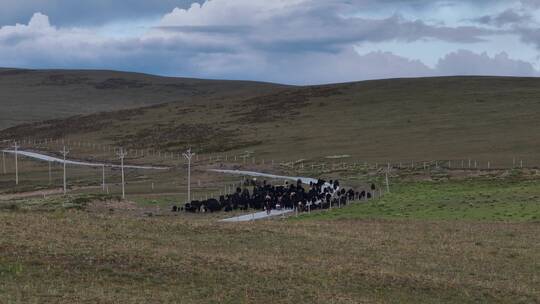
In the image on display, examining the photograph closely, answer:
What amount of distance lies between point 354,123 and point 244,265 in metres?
106

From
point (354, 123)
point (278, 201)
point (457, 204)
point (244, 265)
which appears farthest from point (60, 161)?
point (244, 265)

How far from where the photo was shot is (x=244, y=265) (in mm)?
20906

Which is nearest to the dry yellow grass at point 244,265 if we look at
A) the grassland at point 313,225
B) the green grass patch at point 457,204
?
the grassland at point 313,225

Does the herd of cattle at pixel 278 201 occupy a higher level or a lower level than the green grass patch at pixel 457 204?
lower

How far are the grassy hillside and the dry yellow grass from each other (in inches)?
1971

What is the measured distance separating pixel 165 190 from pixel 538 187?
3133 cm

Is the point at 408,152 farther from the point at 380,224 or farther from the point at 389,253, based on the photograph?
the point at 389,253

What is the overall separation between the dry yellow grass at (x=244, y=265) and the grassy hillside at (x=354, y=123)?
50.1m

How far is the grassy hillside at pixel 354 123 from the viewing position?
95.2 m

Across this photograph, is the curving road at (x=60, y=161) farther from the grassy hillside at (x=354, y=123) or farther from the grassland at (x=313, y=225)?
the grassy hillside at (x=354, y=123)

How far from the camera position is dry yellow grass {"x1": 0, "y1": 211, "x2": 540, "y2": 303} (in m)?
17.9

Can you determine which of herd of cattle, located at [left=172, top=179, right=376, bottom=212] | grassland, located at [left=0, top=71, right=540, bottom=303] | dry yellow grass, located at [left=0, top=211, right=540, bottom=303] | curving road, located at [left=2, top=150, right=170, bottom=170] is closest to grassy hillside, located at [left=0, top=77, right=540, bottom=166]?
grassland, located at [left=0, top=71, right=540, bottom=303]

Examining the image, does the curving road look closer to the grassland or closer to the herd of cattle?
the grassland

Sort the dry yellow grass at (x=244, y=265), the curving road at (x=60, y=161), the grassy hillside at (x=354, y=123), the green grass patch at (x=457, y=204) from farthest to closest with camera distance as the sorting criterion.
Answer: the curving road at (x=60, y=161)
the grassy hillside at (x=354, y=123)
the green grass patch at (x=457, y=204)
the dry yellow grass at (x=244, y=265)
